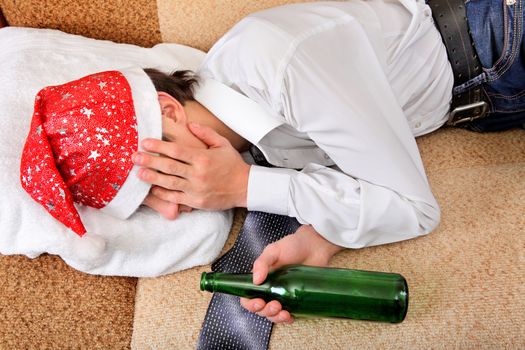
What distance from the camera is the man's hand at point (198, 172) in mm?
901

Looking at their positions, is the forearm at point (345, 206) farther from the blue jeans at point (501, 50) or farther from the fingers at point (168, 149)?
the blue jeans at point (501, 50)

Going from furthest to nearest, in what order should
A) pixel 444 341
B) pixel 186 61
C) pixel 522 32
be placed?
pixel 186 61
pixel 522 32
pixel 444 341

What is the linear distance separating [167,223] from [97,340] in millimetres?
235

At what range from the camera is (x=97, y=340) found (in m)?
0.90

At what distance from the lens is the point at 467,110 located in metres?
1.15

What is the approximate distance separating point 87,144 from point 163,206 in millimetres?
190

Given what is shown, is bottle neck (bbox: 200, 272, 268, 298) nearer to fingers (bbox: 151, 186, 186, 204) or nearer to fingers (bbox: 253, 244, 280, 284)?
fingers (bbox: 253, 244, 280, 284)

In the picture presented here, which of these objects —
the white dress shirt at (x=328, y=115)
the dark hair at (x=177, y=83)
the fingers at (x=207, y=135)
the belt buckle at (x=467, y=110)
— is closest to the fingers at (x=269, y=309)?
the white dress shirt at (x=328, y=115)

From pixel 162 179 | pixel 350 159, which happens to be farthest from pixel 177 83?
pixel 350 159

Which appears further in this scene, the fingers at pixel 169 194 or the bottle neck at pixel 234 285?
the fingers at pixel 169 194

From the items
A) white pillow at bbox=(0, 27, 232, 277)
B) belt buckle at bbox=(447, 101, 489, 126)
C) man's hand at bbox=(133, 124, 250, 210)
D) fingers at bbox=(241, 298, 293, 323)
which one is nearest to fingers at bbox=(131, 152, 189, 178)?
man's hand at bbox=(133, 124, 250, 210)

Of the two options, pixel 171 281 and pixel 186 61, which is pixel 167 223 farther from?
pixel 186 61

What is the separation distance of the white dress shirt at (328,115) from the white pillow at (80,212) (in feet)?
0.47

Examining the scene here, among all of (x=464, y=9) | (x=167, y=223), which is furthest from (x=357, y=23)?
(x=167, y=223)
